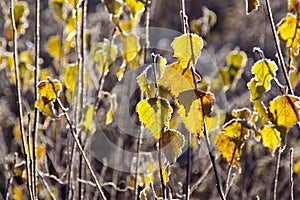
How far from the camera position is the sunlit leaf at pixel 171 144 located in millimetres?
984

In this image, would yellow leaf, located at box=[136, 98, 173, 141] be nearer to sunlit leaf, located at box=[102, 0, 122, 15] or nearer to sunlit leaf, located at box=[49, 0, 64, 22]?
sunlit leaf, located at box=[102, 0, 122, 15]

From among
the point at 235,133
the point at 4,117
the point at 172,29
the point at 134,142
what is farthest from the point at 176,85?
the point at 172,29

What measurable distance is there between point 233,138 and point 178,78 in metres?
0.32

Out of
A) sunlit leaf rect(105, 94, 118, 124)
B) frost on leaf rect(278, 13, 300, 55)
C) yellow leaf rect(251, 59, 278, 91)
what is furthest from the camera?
sunlit leaf rect(105, 94, 118, 124)

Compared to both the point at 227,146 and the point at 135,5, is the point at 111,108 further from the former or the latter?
the point at 227,146

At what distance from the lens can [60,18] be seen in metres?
1.68

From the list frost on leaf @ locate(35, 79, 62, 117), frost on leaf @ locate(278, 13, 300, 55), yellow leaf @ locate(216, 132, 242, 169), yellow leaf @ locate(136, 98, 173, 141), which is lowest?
yellow leaf @ locate(216, 132, 242, 169)

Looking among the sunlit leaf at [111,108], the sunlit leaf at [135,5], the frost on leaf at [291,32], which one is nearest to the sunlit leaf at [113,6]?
the sunlit leaf at [135,5]

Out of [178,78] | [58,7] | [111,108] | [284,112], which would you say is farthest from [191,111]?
[58,7]

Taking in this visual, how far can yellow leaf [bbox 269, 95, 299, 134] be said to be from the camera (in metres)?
0.99

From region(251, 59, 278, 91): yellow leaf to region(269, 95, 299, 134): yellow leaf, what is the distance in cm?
8

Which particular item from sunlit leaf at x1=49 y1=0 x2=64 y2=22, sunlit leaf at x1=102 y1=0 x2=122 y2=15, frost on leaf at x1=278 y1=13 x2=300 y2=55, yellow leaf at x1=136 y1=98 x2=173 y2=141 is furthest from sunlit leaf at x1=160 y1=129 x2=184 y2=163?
sunlit leaf at x1=49 y1=0 x2=64 y2=22

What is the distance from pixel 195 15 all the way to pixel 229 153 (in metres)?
5.43

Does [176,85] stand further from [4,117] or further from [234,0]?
[234,0]
